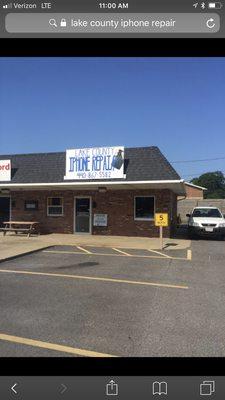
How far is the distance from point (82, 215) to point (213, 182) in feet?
321

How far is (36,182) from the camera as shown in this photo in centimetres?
2106

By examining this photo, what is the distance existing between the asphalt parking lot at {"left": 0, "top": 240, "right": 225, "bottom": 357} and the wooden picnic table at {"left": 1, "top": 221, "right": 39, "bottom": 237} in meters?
8.71

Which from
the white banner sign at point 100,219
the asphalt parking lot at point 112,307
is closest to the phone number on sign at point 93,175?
the white banner sign at point 100,219

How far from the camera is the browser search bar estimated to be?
2188 mm

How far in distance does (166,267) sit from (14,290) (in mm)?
4326

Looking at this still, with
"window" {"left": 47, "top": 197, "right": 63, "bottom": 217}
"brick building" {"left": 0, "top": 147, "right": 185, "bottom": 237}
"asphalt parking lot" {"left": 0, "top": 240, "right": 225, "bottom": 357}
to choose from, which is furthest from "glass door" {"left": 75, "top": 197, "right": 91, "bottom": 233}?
"asphalt parking lot" {"left": 0, "top": 240, "right": 225, "bottom": 357}

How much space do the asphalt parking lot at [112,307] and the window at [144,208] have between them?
841cm

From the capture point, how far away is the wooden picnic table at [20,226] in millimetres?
20438
